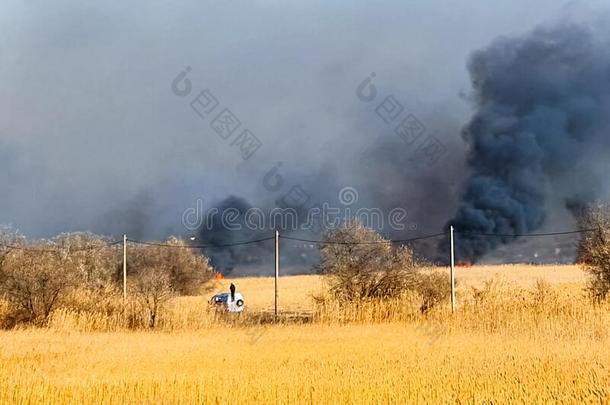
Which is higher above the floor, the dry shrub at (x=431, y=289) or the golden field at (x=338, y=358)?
the dry shrub at (x=431, y=289)

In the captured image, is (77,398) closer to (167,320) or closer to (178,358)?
(178,358)

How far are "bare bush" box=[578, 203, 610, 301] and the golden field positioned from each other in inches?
98.8

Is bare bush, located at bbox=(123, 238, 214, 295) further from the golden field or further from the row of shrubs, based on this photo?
the golden field

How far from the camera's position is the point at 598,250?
91.5 ft

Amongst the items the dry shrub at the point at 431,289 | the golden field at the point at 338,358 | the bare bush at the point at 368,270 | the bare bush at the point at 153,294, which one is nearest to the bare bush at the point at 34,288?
the golden field at the point at 338,358

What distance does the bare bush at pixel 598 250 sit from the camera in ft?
91.1

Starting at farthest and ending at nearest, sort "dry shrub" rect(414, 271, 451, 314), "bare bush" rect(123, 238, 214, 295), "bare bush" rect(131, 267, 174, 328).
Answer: "bare bush" rect(123, 238, 214, 295), "dry shrub" rect(414, 271, 451, 314), "bare bush" rect(131, 267, 174, 328)

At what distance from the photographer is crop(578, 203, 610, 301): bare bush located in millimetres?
27781

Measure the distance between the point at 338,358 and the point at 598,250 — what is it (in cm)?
1671

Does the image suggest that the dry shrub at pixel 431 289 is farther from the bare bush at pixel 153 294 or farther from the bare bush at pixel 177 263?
the bare bush at pixel 177 263

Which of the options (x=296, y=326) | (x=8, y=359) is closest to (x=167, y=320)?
(x=296, y=326)

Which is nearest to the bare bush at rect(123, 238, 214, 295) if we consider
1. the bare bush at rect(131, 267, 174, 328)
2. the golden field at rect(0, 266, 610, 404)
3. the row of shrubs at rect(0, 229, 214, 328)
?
the row of shrubs at rect(0, 229, 214, 328)

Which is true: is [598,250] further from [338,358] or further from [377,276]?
[338,358]

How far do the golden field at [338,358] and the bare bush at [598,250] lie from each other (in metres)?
2.51
